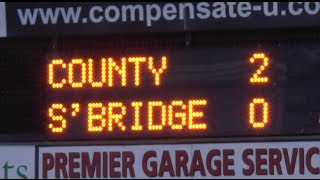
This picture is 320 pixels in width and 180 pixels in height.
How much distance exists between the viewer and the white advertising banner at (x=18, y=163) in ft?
17.5

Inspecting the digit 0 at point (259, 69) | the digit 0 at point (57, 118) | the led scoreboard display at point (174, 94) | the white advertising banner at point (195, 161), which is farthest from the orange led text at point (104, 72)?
the digit 0 at point (259, 69)

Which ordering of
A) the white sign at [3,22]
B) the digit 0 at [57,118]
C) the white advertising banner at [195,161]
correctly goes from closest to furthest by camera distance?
the white advertising banner at [195,161] < the digit 0 at [57,118] < the white sign at [3,22]

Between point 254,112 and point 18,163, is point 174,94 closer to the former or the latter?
point 254,112

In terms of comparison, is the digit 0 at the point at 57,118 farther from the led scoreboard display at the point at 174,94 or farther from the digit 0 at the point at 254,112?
the digit 0 at the point at 254,112

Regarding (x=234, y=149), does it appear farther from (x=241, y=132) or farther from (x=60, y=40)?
(x=60, y=40)

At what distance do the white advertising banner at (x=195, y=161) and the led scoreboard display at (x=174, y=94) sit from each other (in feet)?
0.30

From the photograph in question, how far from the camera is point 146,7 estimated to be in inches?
212

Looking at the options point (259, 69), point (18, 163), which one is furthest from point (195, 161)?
point (18, 163)

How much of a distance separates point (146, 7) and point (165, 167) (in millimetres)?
1088

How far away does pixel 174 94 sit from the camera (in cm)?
526

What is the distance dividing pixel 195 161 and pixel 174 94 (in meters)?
0.46

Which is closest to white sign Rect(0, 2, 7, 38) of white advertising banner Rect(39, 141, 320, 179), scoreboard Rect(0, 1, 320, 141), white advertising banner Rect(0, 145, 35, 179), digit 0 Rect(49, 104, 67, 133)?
scoreboard Rect(0, 1, 320, 141)

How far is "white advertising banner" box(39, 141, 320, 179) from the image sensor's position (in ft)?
17.1

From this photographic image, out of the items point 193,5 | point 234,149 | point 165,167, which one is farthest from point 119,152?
point 193,5
